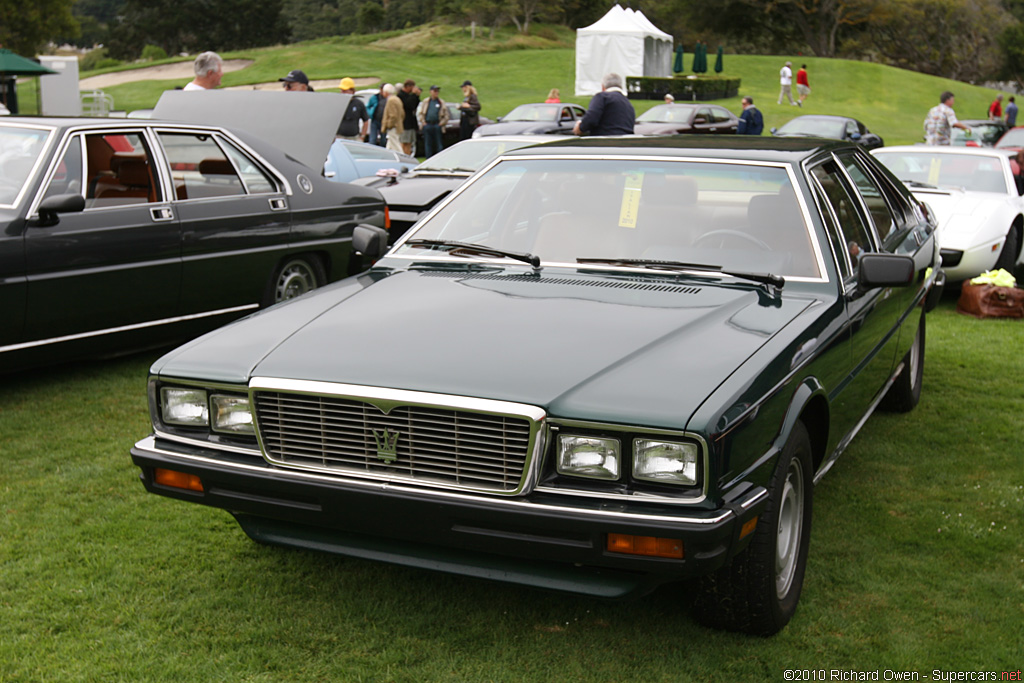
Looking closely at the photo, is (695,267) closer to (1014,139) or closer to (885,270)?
(885,270)

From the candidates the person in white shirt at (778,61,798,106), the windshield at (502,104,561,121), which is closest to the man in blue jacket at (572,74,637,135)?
the windshield at (502,104,561,121)

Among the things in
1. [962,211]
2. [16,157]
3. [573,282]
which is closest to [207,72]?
[16,157]

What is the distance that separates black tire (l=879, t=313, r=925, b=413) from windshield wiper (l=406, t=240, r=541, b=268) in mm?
2622

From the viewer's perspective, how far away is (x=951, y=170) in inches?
401

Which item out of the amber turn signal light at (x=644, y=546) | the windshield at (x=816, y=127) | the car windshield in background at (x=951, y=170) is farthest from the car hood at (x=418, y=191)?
the windshield at (x=816, y=127)

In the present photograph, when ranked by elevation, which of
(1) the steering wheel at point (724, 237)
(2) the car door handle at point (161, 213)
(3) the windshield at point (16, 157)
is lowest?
(2) the car door handle at point (161, 213)

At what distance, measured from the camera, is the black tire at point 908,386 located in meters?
5.66

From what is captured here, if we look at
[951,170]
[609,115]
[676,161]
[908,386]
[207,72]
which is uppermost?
[207,72]

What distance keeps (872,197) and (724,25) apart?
69.0 m

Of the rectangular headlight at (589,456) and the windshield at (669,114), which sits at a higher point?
the rectangular headlight at (589,456)

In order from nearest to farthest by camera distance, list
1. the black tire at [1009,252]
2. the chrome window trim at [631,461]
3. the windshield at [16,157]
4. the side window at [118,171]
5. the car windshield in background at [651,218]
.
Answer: the chrome window trim at [631,461] < the car windshield in background at [651,218] < the windshield at [16,157] < the side window at [118,171] < the black tire at [1009,252]

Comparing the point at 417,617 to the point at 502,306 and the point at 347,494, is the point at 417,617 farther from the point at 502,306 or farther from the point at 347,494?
the point at 502,306

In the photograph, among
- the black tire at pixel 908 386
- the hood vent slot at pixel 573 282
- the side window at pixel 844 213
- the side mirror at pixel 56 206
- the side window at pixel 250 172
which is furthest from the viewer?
the side window at pixel 250 172

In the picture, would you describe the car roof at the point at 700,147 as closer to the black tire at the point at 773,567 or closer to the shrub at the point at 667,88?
the black tire at the point at 773,567
